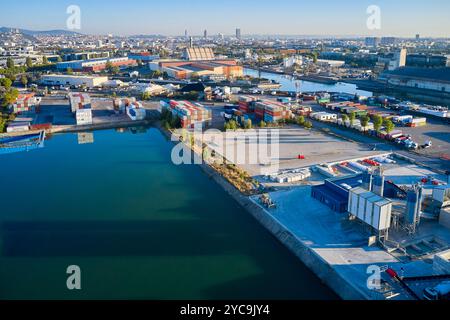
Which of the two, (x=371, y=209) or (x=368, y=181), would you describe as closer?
(x=371, y=209)

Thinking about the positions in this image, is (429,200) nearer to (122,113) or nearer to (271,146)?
(271,146)

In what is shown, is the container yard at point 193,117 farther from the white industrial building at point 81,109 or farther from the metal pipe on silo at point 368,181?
the metal pipe on silo at point 368,181

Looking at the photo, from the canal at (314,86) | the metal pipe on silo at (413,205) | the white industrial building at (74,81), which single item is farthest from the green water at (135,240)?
the canal at (314,86)

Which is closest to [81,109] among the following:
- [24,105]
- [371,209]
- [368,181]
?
[24,105]

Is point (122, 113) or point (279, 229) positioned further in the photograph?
point (122, 113)

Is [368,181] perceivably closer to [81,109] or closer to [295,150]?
[295,150]

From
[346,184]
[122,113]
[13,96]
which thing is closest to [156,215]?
[346,184]
